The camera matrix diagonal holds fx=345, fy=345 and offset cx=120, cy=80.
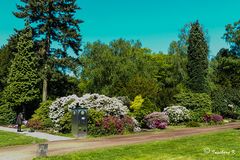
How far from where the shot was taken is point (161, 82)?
49969 mm

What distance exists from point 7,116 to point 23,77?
12.2 ft

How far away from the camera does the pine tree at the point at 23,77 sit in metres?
29.3

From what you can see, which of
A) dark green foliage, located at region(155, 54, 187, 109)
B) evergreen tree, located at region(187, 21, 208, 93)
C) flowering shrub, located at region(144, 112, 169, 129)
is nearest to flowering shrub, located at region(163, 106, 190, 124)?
dark green foliage, located at region(155, 54, 187, 109)

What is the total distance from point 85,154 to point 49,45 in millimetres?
20249

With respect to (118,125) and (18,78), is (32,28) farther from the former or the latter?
(118,125)

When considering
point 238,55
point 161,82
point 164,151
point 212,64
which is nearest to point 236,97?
point 212,64

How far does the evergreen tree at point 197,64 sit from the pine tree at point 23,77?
17.5 metres

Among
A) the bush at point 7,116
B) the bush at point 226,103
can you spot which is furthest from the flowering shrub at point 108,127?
the bush at point 226,103

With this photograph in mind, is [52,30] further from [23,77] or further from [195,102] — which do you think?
[195,102]

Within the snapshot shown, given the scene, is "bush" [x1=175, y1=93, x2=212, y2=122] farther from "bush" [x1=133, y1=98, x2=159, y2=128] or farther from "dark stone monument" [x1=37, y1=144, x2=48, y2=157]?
"dark stone monument" [x1=37, y1=144, x2=48, y2=157]

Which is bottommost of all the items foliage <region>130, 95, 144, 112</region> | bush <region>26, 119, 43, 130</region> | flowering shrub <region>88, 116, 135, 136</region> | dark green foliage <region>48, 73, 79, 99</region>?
flowering shrub <region>88, 116, 135, 136</region>

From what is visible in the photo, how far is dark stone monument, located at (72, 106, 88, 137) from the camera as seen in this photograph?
19.9 meters

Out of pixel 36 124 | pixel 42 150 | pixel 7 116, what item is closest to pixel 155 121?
pixel 36 124

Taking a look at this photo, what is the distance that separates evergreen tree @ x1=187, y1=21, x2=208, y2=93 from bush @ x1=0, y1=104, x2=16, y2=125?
64.1 ft
